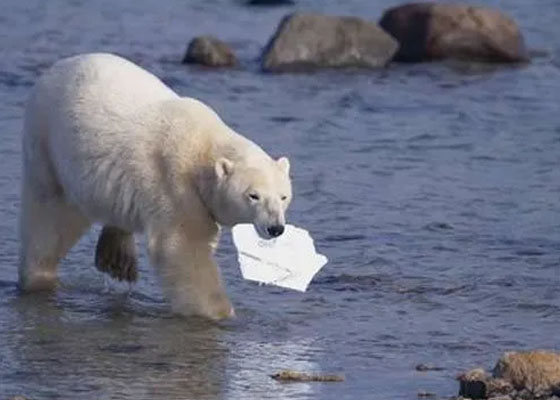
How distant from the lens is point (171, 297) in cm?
957

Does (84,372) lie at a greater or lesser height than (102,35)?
greater

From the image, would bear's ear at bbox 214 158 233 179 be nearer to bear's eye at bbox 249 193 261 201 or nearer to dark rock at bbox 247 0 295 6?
bear's eye at bbox 249 193 261 201

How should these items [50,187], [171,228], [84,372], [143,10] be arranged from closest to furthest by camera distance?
[84,372] → [171,228] → [50,187] → [143,10]

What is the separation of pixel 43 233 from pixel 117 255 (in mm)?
422

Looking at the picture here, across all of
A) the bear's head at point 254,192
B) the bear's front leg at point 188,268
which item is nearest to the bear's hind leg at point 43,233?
the bear's front leg at point 188,268

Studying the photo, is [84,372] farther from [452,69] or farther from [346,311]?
[452,69]

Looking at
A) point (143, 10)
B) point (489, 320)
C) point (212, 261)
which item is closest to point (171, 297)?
point (212, 261)

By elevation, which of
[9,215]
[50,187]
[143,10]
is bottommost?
[143,10]

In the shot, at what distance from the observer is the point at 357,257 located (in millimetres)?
11297

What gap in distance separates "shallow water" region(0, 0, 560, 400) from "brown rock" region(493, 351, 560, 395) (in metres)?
0.40

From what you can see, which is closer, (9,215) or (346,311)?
(346,311)

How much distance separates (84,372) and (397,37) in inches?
552

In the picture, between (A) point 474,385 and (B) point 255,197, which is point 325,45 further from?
(A) point 474,385

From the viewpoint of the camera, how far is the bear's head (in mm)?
9078
